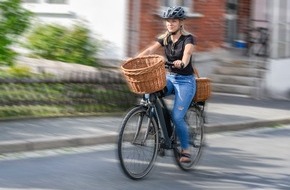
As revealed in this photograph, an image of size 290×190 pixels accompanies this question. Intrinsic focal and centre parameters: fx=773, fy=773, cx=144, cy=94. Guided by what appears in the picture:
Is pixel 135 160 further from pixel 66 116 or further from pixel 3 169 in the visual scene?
pixel 66 116

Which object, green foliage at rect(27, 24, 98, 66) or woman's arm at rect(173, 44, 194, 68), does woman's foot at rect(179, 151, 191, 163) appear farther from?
green foliage at rect(27, 24, 98, 66)

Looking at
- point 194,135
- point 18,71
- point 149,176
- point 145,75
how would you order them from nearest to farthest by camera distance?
point 145,75 → point 149,176 → point 194,135 → point 18,71

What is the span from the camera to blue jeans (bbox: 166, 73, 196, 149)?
8258 mm

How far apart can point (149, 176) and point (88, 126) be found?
130 inches

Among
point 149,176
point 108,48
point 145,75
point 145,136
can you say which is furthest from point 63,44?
point 145,75

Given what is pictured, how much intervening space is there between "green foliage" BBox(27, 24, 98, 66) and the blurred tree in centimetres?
314

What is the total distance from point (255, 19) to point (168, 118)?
13706 millimetres

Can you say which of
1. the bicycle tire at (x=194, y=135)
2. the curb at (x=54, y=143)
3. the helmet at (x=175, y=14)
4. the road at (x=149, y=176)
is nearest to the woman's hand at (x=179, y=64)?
the helmet at (x=175, y=14)

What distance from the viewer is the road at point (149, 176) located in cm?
788

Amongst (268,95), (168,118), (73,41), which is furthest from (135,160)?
(268,95)

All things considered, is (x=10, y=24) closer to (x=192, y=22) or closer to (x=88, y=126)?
(x=88, y=126)

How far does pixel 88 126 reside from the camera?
1150 cm

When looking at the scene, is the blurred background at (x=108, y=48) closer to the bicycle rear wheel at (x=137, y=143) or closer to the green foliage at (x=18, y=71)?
the green foliage at (x=18, y=71)

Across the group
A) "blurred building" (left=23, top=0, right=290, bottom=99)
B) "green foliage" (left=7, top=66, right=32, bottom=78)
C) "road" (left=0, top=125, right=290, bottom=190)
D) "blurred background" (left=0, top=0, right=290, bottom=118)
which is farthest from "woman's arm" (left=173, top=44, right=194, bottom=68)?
"blurred building" (left=23, top=0, right=290, bottom=99)
